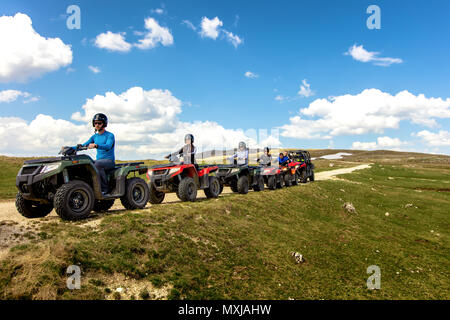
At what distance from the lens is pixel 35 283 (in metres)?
4.86

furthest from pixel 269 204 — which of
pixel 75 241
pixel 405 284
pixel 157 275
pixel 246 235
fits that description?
pixel 75 241

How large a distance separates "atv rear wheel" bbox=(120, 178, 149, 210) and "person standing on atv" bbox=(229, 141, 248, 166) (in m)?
8.45

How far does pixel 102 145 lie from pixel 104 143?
0.54 feet

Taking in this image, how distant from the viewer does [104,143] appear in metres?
8.58

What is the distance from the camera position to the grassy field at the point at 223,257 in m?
5.42

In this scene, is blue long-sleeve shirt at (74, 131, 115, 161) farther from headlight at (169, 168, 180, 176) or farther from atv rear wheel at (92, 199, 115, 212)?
headlight at (169, 168, 180, 176)

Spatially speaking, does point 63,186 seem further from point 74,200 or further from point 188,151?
point 188,151

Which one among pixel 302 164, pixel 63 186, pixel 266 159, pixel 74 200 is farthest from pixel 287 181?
pixel 63 186

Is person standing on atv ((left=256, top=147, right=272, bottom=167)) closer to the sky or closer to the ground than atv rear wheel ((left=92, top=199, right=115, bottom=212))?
closer to the sky

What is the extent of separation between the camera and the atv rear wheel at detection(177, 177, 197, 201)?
11398 mm

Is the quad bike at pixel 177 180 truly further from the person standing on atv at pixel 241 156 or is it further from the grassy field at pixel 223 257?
the person standing on atv at pixel 241 156

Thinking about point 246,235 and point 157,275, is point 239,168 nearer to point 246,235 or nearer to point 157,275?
point 246,235

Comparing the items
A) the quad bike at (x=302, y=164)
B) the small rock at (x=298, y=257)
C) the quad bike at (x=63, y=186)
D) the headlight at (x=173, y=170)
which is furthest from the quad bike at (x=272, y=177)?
the quad bike at (x=63, y=186)

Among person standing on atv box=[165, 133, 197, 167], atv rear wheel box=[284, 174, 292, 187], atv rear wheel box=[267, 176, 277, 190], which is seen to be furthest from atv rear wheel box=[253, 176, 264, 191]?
person standing on atv box=[165, 133, 197, 167]
